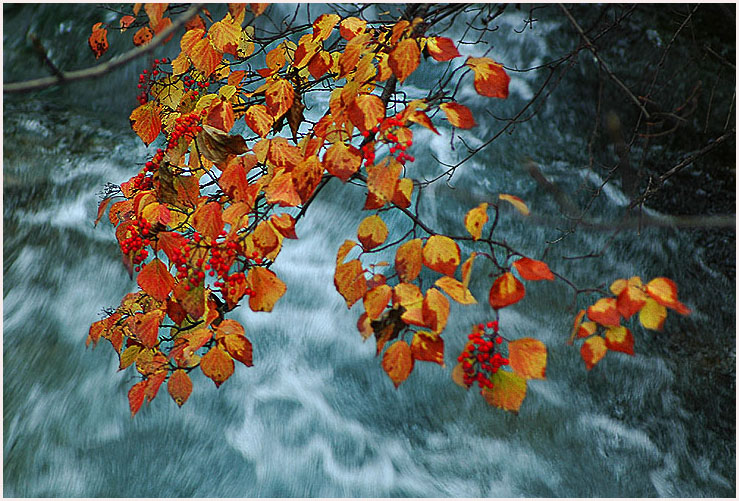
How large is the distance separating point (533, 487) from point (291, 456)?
0.78m

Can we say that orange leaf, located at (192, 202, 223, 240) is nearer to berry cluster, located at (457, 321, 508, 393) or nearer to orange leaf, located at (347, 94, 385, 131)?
orange leaf, located at (347, 94, 385, 131)

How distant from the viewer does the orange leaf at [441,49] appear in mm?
992

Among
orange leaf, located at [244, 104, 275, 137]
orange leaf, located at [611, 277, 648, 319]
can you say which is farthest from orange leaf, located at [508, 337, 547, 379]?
orange leaf, located at [244, 104, 275, 137]

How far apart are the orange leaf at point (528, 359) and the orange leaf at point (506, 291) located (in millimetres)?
66

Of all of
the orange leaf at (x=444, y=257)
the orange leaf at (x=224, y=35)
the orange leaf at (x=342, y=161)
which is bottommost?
the orange leaf at (x=444, y=257)

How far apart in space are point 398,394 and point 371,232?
1.11 meters

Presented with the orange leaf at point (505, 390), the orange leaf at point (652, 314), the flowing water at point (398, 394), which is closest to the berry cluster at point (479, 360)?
the orange leaf at point (505, 390)

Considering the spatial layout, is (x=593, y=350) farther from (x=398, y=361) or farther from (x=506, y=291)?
(x=398, y=361)

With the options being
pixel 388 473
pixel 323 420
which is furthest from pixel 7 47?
pixel 388 473

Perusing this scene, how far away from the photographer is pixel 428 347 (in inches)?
37.9

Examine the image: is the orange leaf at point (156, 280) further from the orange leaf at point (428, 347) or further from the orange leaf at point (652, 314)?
the orange leaf at point (652, 314)

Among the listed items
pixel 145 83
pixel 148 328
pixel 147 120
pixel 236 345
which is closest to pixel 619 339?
pixel 236 345

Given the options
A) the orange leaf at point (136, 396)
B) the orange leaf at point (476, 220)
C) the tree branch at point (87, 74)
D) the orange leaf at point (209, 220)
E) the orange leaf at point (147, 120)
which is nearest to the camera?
the tree branch at point (87, 74)

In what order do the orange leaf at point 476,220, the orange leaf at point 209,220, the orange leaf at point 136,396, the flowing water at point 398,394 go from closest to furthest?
1. the orange leaf at point 476,220
2. the orange leaf at point 209,220
3. the orange leaf at point 136,396
4. the flowing water at point 398,394
